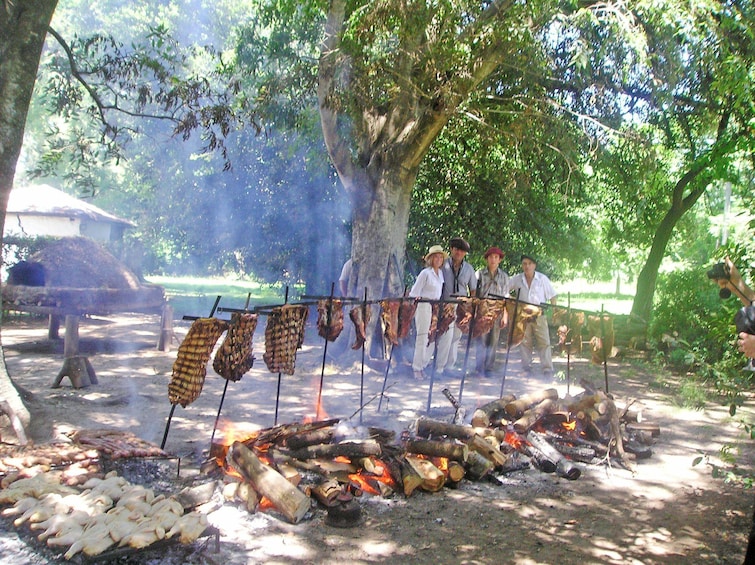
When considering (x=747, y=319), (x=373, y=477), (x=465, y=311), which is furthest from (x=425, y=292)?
(x=747, y=319)

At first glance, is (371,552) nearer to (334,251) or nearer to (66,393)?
(66,393)

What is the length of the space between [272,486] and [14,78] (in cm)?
533

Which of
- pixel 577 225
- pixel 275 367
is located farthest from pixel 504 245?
pixel 275 367

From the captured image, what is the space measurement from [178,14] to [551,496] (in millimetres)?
36005

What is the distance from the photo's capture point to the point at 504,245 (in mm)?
15539

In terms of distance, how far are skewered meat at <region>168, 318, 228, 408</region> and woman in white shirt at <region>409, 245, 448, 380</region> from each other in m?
4.48

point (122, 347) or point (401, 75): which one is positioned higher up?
point (401, 75)

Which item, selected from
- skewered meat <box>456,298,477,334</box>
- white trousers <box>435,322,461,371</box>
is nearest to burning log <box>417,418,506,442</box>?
skewered meat <box>456,298,477,334</box>

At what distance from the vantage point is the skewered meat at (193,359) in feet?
17.5

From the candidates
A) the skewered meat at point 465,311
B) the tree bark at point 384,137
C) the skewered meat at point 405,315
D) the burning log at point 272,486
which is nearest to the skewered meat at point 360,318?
the skewered meat at point 405,315

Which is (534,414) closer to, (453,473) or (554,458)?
(554,458)

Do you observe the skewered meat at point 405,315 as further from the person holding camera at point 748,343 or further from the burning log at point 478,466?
the person holding camera at point 748,343

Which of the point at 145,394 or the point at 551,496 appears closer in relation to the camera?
the point at 551,496

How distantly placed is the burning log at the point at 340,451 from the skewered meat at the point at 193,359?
3.69ft
